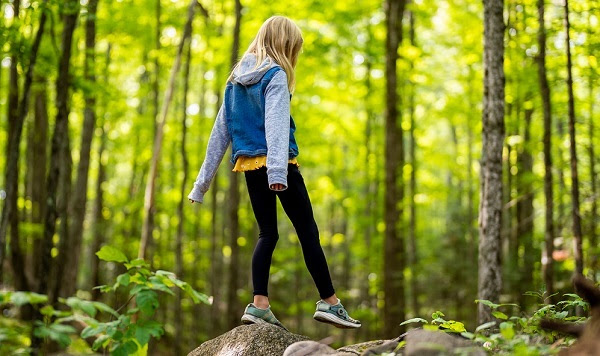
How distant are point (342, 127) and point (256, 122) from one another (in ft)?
A: 47.6

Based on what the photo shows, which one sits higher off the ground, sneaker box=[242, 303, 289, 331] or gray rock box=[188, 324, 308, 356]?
sneaker box=[242, 303, 289, 331]

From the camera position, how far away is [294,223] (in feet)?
15.4

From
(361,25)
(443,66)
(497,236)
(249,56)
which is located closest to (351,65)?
(361,25)

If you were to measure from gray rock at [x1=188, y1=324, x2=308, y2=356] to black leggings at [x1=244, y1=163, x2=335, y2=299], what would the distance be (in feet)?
0.96

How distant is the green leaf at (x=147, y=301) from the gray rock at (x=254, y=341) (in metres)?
1.01

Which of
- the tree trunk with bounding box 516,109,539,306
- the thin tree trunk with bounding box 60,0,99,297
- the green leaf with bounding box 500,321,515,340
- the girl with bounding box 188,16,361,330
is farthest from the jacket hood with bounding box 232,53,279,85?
the tree trunk with bounding box 516,109,539,306

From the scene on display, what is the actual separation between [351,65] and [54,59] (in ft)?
Answer: 26.4

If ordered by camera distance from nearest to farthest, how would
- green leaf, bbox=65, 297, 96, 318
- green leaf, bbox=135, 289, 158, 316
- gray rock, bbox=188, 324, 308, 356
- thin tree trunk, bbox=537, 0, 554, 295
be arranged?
1. green leaf, bbox=65, 297, 96, 318
2. green leaf, bbox=135, 289, 158, 316
3. gray rock, bbox=188, 324, 308, 356
4. thin tree trunk, bbox=537, 0, 554, 295

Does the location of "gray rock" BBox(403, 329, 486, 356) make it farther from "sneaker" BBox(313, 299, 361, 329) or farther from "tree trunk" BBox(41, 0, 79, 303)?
"tree trunk" BBox(41, 0, 79, 303)

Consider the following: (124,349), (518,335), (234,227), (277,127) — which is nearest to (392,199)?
(234,227)

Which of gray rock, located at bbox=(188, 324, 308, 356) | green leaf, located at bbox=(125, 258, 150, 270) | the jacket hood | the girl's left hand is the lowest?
gray rock, located at bbox=(188, 324, 308, 356)

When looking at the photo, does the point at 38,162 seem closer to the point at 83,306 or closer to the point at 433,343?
the point at 83,306

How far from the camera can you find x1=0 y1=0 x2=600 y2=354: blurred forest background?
9.35 metres

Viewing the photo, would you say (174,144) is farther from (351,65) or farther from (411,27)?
(411,27)
